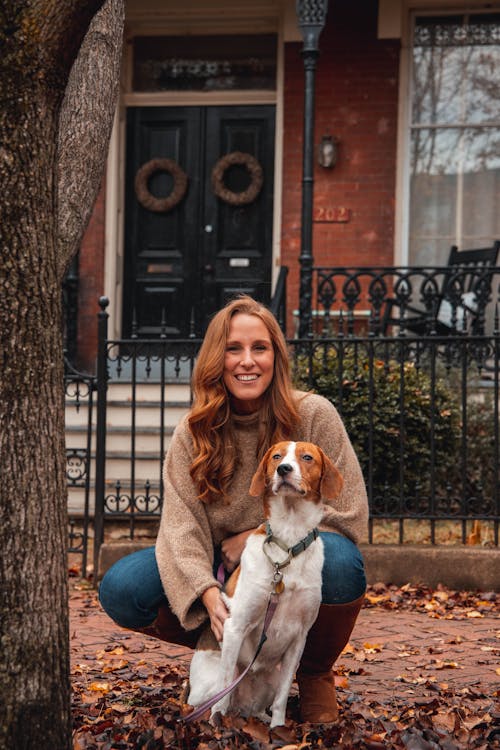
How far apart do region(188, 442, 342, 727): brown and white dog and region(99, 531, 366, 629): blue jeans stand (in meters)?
0.20

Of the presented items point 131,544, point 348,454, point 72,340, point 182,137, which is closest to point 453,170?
point 182,137

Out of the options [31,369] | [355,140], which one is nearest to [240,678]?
[31,369]

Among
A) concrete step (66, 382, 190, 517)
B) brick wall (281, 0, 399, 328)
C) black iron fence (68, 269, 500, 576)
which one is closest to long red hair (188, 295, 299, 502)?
black iron fence (68, 269, 500, 576)

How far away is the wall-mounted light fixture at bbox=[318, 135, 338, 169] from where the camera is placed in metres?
11.3

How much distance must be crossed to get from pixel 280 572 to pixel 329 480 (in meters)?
0.35

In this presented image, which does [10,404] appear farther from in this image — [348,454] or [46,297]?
[348,454]

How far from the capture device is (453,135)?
37.7ft

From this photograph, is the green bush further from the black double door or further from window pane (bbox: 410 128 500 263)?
the black double door

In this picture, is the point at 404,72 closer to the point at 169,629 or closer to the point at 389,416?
the point at 389,416

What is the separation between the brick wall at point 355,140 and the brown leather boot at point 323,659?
7694 mm

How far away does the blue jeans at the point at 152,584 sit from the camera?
3773mm

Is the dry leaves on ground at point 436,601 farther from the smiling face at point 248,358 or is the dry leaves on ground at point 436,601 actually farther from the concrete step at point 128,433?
the smiling face at point 248,358

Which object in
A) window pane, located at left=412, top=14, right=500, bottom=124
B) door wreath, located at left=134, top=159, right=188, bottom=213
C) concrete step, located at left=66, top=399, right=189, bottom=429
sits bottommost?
concrete step, located at left=66, top=399, right=189, bottom=429

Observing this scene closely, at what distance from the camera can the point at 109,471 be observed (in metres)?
8.65
